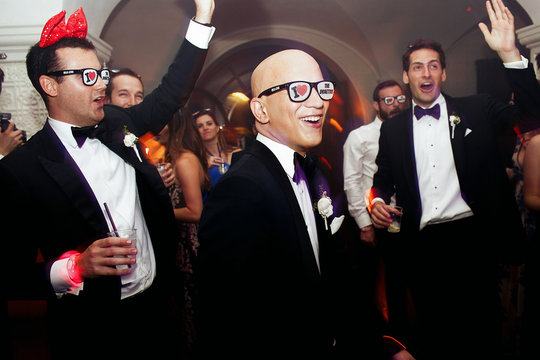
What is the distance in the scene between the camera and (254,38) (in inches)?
217

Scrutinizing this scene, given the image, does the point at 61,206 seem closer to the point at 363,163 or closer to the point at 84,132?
the point at 84,132

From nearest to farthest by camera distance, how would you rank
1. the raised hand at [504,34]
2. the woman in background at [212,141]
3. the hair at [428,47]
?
the raised hand at [504,34]
the hair at [428,47]
the woman in background at [212,141]

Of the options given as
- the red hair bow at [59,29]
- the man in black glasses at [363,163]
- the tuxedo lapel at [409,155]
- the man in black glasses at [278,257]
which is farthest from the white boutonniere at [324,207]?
the man in black glasses at [363,163]

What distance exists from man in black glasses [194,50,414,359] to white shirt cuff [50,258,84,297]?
0.57 meters

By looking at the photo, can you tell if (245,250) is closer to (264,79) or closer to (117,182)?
(264,79)

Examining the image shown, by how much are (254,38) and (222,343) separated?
16.3 ft

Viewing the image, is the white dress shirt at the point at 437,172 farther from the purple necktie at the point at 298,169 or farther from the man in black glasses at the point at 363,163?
the purple necktie at the point at 298,169

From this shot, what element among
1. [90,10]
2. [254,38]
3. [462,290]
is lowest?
[462,290]

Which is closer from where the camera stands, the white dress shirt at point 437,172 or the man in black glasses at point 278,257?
the man in black glasses at point 278,257

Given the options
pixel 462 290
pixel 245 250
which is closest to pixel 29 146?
pixel 245 250

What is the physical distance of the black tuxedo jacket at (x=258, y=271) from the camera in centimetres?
120

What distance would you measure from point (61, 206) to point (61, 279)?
290 mm

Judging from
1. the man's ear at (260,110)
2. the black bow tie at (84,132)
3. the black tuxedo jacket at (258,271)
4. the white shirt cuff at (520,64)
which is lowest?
the black tuxedo jacket at (258,271)

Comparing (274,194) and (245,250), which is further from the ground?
(274,194)
